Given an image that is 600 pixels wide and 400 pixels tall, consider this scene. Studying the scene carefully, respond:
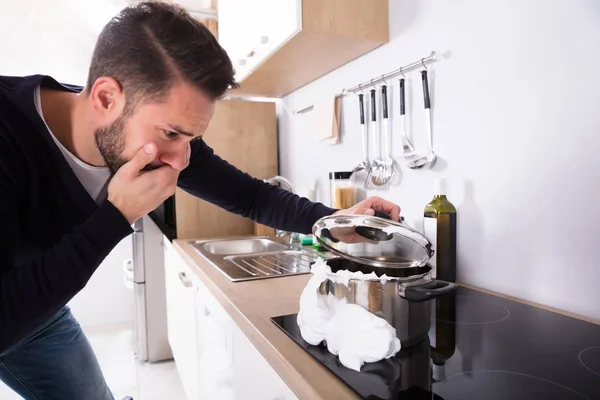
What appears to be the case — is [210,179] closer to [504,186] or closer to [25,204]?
[25,204]

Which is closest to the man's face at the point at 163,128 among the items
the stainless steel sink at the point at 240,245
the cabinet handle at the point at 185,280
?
the cabinet handle at the point at 185,280

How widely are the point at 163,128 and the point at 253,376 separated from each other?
0.48 meters

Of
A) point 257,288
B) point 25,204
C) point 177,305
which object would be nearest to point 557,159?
point 257,288

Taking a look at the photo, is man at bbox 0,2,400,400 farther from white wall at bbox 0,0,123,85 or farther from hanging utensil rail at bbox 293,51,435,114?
white wall at bbox 0,0,123,85

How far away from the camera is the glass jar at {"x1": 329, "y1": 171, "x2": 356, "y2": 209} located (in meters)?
1.44

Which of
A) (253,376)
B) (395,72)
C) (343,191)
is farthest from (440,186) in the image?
(253,376)

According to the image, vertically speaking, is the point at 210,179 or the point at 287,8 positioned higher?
the point at 287,8

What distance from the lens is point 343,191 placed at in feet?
4.74

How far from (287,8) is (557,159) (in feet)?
2.71

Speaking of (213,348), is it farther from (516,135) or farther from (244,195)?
(516,135)

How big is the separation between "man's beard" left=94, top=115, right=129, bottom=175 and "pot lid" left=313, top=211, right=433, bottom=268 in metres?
0.40

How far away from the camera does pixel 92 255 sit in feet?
2.08

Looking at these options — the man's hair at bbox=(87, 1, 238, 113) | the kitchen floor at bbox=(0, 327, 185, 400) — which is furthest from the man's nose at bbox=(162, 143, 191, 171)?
the kitchen floor at bbox=(0, 327, 185, 400)

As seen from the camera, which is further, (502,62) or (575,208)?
(502,62)
